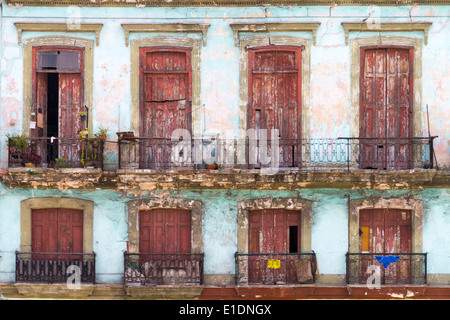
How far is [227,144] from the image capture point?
13.2 m

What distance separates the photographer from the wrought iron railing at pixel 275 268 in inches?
510

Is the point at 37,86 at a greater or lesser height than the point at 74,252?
greater

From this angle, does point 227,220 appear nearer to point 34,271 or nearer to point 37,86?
point 34,271

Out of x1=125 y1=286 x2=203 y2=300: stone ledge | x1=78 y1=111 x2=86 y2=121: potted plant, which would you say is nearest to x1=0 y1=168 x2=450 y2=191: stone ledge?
x1=78 y1=111 x2=86 y2=121: potted plant

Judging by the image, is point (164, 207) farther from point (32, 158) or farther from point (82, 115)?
point (32, 158)

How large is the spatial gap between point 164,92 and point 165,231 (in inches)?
126

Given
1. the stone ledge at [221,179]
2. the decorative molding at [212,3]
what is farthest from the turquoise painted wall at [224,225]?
the decorative molding at [212,3]

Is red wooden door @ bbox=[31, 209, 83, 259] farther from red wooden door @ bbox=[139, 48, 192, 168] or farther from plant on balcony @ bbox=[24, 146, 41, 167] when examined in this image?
red wooden door @ bbox=[139, 48, 192, 168]

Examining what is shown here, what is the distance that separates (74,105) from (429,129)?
26.7 ft

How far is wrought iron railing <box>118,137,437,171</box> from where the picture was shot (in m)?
13.1

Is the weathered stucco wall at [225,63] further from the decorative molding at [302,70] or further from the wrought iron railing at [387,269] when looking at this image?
the wrought iron railing at [387,269]

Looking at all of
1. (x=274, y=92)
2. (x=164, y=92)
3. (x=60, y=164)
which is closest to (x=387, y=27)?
(x=274, y=92)

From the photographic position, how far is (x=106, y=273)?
1321 centimetres

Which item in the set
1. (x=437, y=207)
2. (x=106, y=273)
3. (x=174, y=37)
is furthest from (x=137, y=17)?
(x=437, y=207)
